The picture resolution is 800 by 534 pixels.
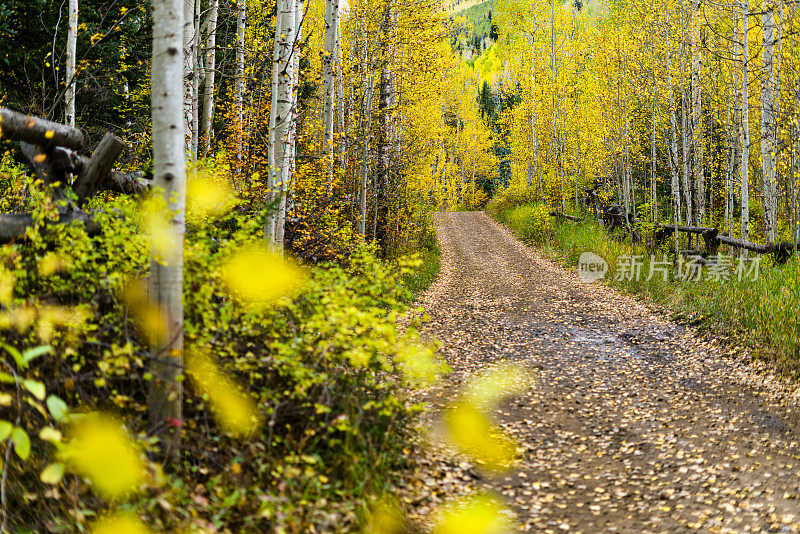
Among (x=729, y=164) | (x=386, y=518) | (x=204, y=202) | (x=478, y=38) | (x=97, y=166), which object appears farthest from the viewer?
(x=478, y=38)

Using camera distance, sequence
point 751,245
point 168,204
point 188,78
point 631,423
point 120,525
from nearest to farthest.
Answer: point 120,525, point 168,204, point 631,423, point 188,78, point 751,245

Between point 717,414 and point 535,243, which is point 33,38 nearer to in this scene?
Answer: point 717,414

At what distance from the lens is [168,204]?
333 cm

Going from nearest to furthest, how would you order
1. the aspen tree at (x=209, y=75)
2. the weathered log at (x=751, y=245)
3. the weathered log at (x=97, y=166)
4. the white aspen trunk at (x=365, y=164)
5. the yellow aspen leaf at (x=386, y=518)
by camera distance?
the yellow aspen leaf at (x=386, y=518), the weathered log at (x=97, y=166), the weathered log at (x=751, y=245), the aspen tree at (x=209, y=75), the white aspen trunk at (x=365, y=164)

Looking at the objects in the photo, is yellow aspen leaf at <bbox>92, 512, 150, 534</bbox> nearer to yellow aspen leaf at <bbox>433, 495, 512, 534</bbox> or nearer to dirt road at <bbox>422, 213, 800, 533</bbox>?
yellow aspen leaf at <bbox>433, 495, 512, 534</bbox>

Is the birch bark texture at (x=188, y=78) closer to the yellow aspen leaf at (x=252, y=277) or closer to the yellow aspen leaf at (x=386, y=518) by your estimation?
the yellow aspen leaf at (x=252, y=277)

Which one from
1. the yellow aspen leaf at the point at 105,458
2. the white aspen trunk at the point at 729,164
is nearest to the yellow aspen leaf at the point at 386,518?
the yellow aspen leaf at the point at 105,458

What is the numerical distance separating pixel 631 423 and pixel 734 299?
4.38 metres

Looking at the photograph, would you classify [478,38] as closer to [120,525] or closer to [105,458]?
[105,458]

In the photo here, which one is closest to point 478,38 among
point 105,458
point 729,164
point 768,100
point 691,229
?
point 729,164

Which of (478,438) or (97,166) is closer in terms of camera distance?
(97,166)

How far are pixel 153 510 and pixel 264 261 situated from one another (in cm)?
203

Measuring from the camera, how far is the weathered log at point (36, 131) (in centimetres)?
349

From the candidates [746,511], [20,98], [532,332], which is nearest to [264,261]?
[746,511]
